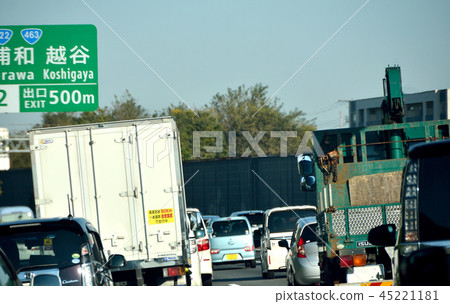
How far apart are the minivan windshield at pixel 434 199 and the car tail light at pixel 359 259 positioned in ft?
19.9

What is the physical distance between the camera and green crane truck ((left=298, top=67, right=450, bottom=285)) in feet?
35.7

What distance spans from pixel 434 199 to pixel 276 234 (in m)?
15.4

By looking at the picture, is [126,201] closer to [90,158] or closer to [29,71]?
[90,158]

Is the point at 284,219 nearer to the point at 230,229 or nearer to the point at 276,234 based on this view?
the point at 276,234

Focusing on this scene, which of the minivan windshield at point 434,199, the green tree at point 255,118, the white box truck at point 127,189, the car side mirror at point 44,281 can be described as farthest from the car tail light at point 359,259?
the green tree at point 255,118

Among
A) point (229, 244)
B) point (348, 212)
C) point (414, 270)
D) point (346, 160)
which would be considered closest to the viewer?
point (414, 270)

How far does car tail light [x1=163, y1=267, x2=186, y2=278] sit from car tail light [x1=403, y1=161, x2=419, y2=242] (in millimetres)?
8261

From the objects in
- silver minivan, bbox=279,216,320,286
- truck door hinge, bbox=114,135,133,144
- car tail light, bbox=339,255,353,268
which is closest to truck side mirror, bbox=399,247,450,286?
car tail light, bbox=339,255,353,268

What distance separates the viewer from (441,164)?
15.9 ft

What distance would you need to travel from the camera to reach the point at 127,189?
13031mm

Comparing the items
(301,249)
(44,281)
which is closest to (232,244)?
(301,249)
